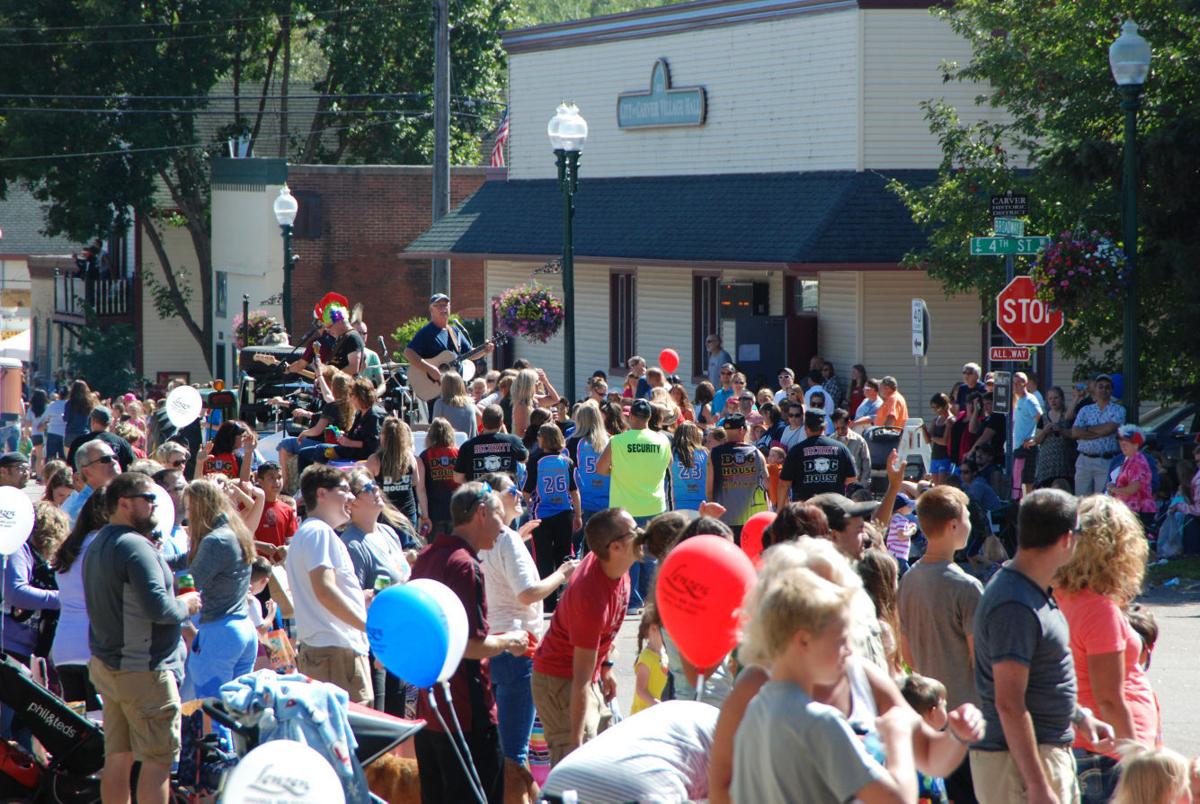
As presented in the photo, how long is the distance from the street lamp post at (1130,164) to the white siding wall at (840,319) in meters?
8.07

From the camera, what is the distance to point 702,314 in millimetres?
26359

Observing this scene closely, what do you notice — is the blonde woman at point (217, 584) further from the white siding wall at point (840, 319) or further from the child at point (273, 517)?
the white siding wall at point (840, 319)

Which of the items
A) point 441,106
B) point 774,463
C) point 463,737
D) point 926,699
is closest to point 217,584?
point 463,737

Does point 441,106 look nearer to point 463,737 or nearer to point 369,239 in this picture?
point 369,239

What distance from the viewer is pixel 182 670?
738 centimetres

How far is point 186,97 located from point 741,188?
20624 millimetres

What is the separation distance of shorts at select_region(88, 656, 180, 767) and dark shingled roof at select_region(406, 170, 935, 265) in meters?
15.9

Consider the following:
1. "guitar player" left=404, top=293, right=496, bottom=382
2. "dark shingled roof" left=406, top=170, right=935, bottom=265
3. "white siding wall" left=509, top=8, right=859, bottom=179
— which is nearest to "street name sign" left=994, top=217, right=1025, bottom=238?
"guitar player" left=404, top=293, right=496, bottom=382

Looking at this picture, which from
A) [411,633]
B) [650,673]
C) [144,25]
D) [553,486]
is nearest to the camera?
[411,633]

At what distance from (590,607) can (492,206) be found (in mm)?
24294

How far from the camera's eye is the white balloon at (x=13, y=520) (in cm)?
833

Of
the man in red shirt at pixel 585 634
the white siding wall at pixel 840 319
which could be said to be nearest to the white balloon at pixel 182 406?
the man in red shirt at pixel 585 634

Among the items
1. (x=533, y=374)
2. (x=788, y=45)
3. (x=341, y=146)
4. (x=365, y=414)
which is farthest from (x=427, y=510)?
(x=341, y=146)

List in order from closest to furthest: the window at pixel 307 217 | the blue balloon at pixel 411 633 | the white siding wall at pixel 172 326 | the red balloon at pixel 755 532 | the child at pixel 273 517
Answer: the blue balloon at pixel 411 633
the red balloon at pixel 755 532
the child at pixel 273 517
the window at pixel 307 217
the white siding wall at pixel 172 326
